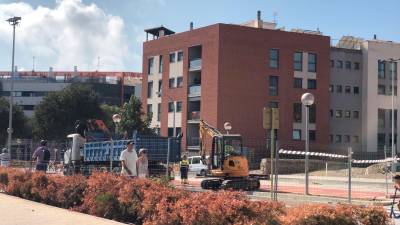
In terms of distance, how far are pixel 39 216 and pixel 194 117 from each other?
54.4 meters

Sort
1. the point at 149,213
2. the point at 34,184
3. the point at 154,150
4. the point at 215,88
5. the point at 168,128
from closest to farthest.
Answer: the point at 149,213 → the point at 34,184 → the point at 154,150 → the point at 215,88 → the point at 168,128

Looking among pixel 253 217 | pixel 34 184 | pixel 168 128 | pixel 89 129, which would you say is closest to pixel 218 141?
pixel 89 129

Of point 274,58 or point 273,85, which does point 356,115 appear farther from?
point 274,58

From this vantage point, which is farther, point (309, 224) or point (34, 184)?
point (34, 184)

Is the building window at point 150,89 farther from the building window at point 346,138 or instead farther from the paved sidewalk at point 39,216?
the paved sidewalk at point 39,216

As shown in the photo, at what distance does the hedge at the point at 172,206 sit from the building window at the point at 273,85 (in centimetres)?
4997

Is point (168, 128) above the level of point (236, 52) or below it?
below

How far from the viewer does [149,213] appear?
1160 centimetres

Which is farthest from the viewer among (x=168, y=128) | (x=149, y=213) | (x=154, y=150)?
(x=168, y=128)

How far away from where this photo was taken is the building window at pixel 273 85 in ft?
216

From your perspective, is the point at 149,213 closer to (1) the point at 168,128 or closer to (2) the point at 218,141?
(2) the point at 218,141

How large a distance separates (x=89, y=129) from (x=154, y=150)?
25.9 ft

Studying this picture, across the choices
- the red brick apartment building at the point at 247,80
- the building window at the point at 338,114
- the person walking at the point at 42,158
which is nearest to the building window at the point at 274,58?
the red brick apartment building at the point at 247,80

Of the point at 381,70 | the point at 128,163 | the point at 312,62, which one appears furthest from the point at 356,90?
the point at 128,163
